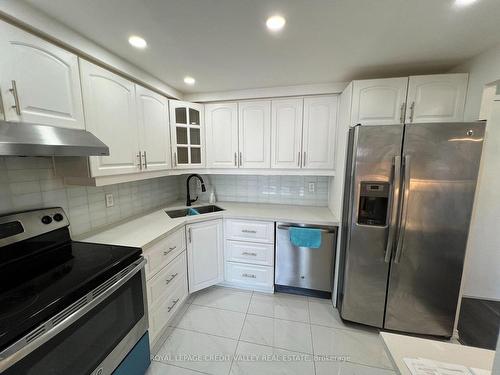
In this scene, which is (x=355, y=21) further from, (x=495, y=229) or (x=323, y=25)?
(x=495, y=229)

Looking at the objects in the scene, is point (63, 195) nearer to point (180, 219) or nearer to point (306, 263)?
point (180, 219)

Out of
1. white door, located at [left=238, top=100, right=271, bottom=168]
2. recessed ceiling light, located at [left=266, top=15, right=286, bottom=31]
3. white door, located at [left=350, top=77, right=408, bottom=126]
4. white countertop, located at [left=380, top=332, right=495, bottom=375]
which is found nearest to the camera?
white countertop, located at [left=380, top=332, right=495, bottom=375]

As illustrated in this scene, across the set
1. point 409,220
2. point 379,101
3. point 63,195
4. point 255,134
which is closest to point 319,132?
point 379,101

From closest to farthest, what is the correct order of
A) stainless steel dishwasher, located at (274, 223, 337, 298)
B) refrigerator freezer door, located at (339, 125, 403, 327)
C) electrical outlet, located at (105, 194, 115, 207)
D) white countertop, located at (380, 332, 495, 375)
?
white countertop, located at (380, 332, 495, 375) → refrigerator freezer door, located at (339, 125, 403, 327) → electrical outlet, located at (105, 194, 115, 207) → stainless steel dishwasher, located at (274, 223, 337, 298)

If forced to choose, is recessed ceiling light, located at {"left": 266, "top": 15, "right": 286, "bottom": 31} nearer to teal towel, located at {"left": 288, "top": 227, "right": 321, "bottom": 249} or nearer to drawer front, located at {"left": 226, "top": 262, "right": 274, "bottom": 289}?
teal towel, located at {"left": 288, "top": 227, "right": 321, "bottom": 249}

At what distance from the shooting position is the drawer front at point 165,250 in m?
1.51

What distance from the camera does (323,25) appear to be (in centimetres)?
118

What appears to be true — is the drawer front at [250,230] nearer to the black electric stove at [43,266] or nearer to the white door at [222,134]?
the white door at [222,134]

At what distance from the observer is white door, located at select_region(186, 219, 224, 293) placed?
2074 millimetres

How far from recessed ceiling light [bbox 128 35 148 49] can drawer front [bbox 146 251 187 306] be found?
5.38 feet

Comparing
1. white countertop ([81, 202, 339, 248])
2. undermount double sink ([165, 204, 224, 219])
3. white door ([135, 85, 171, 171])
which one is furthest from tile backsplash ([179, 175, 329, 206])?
white door ([135, 85, 171, 171])

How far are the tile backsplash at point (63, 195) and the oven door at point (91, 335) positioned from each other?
0.75 metres

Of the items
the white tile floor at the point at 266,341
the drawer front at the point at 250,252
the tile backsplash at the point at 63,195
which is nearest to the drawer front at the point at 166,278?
the white tile floor at the point at 266,341

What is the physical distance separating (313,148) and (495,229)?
1.93 meters
